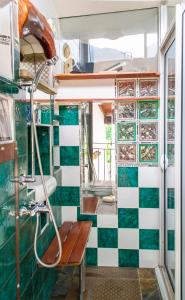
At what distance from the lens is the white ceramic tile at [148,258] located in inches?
99.3

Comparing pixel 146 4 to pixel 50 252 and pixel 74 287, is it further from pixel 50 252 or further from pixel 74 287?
pixel 74 287

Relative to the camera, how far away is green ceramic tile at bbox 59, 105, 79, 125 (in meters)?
2.52

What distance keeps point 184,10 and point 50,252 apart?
1.71m

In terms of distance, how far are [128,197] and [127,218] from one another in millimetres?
189

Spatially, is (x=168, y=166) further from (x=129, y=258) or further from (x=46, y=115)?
(x=46, y=115)

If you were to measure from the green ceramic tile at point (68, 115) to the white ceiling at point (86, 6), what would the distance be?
75cm

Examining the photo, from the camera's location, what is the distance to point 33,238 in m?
1.72


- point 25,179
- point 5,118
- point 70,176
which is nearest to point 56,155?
point 70,176

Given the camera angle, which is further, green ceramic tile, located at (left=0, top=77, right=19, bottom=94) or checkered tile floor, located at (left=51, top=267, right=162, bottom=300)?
checkered tile floor, located at (left=51, top=267, right=162, bottom=300)

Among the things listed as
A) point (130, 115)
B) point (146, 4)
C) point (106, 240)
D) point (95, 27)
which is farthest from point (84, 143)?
point (146, 4)

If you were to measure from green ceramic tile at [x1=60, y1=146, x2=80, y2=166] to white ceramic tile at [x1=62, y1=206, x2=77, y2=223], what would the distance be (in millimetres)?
404

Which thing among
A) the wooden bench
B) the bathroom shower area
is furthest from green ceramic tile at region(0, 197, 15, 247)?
the bathroom shower area

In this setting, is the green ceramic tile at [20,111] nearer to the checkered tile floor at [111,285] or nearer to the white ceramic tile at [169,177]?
the white ceramic tile at [169,177]

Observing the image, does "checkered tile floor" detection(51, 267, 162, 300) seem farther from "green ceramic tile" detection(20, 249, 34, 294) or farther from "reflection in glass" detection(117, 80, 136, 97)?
"reflection in glass" detection(117, 80, 136, 97)
